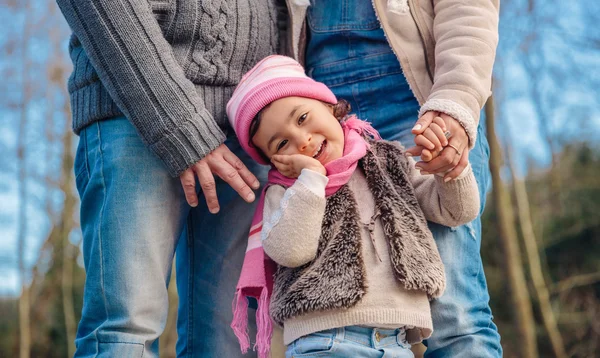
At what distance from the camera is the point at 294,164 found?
1.57 meters

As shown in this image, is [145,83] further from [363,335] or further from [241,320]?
[363,335]

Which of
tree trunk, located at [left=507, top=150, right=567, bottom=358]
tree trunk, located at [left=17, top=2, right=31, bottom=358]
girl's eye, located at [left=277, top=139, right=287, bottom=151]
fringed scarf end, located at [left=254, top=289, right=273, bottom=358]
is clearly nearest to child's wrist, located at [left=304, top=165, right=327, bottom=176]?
girl's eye, located at [left=277, top=139, right=287, bottom=151]

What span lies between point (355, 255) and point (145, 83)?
2.14 ft

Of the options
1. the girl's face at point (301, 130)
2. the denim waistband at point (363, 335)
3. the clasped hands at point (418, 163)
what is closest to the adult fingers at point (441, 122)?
the clasped hands at point (418, 163)

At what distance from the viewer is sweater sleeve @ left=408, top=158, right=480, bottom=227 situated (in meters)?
1.56

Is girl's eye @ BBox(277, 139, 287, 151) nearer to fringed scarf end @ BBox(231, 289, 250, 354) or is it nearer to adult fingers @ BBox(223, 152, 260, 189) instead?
adult fingers @ BBox(223, 152, 260, 189)

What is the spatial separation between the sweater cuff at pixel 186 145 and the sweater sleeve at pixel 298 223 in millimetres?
241

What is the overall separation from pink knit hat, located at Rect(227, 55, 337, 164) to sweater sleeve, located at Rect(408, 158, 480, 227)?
1.07ft

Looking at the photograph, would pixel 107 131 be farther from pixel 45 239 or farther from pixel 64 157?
pixel 45 239

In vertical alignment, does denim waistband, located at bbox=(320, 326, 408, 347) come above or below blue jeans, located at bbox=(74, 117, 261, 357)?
below

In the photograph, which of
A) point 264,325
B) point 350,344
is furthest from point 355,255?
point 264,325

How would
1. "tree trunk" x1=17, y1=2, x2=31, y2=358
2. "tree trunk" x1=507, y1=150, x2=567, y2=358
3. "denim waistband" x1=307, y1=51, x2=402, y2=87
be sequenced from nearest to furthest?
1. "denim waistband" x1=307, y1=51, x2=402, y2=87
2. "tree trunk" x1=507, y1=150, x2=567, y2=358
3. "tree trunk" x1=17, y1=2, x2=31, y2=358

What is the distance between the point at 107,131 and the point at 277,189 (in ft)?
1.51

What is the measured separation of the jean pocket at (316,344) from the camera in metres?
1.49
